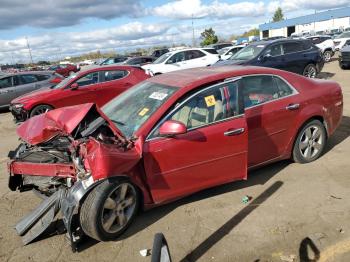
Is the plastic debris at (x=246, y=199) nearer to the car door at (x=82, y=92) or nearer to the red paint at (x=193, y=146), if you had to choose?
the red paint at (x=193, y=146)

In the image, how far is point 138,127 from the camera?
4.06 m

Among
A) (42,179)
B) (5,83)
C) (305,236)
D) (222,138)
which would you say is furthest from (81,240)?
(5,83)

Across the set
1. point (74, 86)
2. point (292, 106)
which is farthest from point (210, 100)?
point (74, 86)

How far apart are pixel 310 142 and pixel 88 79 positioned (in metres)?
6.96

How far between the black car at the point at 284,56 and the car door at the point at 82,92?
4.75m

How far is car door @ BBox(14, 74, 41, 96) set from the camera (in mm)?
14109

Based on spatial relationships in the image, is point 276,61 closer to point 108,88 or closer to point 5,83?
point 108,88

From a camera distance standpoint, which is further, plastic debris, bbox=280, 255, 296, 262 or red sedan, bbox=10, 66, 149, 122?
red sedan, bbox=10, 66, 149, 122

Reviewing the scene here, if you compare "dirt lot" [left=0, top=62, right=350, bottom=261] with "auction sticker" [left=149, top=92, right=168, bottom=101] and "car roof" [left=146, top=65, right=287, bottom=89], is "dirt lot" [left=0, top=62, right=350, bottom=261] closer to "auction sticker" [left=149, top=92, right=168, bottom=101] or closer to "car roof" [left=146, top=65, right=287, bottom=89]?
"auction sticker" [left=149, top=92, right=168, bottom=101]

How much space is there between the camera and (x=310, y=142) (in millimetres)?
5488

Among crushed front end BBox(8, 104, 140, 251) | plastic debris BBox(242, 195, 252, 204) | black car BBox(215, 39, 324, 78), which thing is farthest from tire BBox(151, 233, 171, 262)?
black car BBox(215, 39, 324, 78)

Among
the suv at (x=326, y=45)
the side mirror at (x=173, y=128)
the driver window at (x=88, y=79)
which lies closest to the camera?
the side mirror at (x=173, y=128)

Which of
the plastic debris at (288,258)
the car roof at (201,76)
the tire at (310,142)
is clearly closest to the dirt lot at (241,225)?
the plastic debris at (288,258)

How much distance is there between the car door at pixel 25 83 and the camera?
14.1 m
